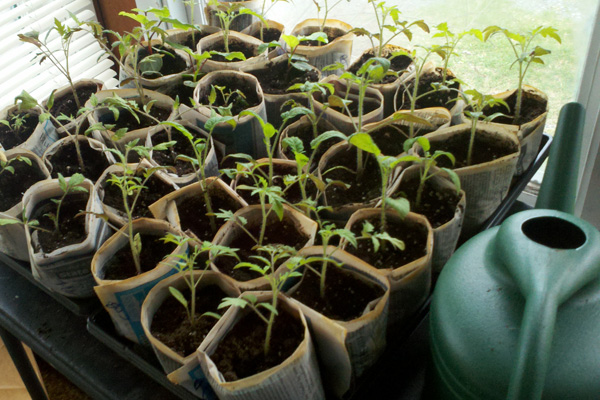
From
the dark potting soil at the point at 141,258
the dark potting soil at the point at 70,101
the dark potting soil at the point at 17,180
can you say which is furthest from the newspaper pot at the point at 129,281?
the dark potting soil at the point at 70,101

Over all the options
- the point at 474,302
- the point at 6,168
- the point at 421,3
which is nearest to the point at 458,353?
the point at 474,302

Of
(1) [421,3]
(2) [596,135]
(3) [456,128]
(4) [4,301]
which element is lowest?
(4) [4,301]

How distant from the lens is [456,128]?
1059mm

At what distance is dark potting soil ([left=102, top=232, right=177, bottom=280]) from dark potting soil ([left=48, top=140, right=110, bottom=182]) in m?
0.29

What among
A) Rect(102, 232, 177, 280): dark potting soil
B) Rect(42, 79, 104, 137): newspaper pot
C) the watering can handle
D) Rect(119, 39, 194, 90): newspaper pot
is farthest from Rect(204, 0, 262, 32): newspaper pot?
the watering can handle

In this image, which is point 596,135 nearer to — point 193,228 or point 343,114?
point 343,114

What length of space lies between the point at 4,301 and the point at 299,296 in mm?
673

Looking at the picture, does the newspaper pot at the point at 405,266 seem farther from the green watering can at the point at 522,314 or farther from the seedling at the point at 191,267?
the seedling at the point at 191,267

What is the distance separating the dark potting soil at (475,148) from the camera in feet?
3.34

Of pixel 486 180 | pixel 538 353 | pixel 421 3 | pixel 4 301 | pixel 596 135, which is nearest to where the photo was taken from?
pixel 538 353

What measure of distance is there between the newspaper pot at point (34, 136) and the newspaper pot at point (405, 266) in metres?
0.77

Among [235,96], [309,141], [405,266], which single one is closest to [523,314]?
[405,266]

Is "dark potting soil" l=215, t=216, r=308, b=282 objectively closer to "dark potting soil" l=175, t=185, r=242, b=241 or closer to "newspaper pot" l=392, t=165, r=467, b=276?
"dark potting soil" l=175, t=185, r=242, b=241

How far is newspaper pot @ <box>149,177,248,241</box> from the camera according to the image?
96 centimetres
